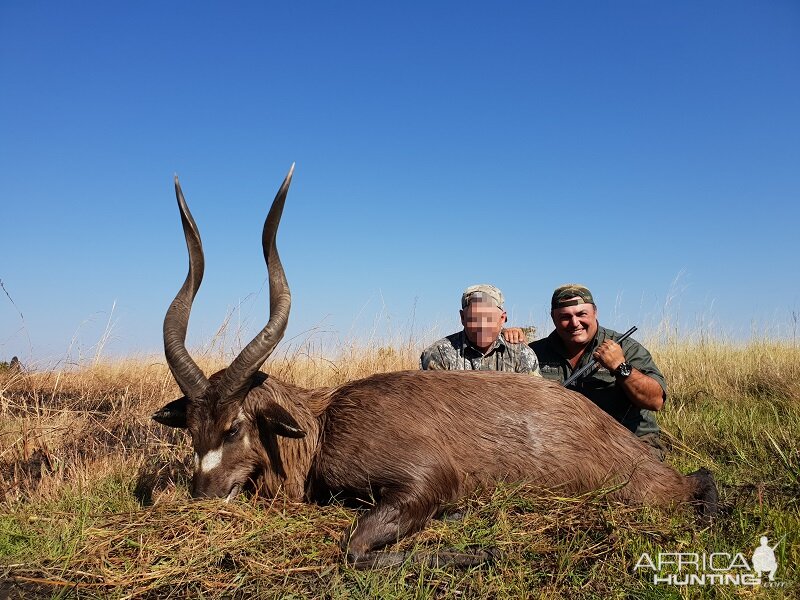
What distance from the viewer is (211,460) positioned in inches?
145

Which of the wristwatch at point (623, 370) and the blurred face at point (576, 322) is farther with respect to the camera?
the blurred face at point (576, 322)

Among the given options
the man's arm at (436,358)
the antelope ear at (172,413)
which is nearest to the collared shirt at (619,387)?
the man's arm at (436,358)

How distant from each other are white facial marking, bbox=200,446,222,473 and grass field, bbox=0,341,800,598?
0.70 ft

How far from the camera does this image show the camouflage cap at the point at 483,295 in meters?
5.71

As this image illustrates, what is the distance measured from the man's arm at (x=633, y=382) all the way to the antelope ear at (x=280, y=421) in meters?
2.82

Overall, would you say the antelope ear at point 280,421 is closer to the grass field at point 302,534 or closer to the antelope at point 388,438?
the antelope at point 388,438

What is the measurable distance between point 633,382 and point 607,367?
261 mm

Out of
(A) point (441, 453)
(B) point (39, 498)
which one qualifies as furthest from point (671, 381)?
(B) point (39, 498)

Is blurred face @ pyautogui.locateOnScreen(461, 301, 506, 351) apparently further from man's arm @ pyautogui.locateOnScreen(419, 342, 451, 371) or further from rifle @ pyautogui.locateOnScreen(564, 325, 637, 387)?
rifle @ pyautogui.locateOnScreen(564, 325, 637, 387)

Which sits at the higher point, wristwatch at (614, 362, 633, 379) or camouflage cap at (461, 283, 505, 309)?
camouflage cap at (461, 283, 505, 309)

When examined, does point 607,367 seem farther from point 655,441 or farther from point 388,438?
point 388,438

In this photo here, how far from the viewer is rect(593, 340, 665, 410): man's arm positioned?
5.16 meters

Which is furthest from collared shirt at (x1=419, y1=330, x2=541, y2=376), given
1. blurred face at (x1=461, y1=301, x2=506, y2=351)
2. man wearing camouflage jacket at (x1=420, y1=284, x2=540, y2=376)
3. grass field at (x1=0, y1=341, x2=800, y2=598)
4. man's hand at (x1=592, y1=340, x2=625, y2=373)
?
grass field at (x1=0, y1=341, x2=800, y2=598)

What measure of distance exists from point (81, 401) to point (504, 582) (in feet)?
20.0
